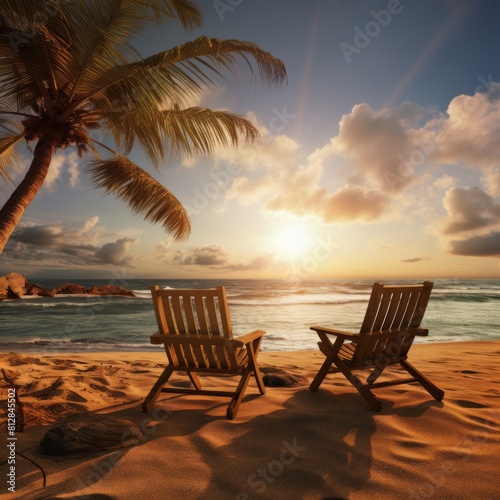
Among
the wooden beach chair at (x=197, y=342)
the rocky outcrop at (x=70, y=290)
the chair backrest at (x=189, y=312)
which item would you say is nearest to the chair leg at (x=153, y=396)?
the wooden beach chair at (x=197, y=342)

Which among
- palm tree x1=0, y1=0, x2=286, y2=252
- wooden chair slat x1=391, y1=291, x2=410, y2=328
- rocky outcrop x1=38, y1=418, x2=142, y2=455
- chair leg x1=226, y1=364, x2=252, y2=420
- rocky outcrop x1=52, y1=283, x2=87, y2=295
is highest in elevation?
palm tree x1=0, y1=0, x2=286, y2=252

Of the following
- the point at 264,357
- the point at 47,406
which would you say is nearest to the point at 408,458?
the point at 47,406

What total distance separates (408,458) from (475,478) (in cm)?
39

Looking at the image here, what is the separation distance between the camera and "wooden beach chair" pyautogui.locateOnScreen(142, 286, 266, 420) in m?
3.35

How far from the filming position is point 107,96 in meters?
5.62

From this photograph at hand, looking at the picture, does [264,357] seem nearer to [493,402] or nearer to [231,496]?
[493,402]

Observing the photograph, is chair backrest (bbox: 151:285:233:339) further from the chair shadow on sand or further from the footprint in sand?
the footprint in sand

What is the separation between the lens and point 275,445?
2.66 meters

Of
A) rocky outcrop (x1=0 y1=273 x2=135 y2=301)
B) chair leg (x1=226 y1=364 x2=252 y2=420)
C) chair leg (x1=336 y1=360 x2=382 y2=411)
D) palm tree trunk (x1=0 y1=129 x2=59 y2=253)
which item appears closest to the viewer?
chair leg (x1=226 y1=364 x2=252 y2=420)

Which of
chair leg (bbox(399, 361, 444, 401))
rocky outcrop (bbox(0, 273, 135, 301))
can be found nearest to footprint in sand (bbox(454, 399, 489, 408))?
chair leg (bbox(399, 361, 444, 401))

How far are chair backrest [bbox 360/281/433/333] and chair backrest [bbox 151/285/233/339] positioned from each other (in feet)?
4.56

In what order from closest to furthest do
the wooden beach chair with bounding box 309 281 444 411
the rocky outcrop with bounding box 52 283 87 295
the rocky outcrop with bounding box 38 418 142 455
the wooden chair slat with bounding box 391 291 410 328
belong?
the rocky outcrop with bounding box 38 418 142 455 < the wooden beach chair with bounding box 309 281 444 411 < the wooden chair slat with bounding box 391 291 410 328 < the rocky outcrop with bounding box 52 283 87 295

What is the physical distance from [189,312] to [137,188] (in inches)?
184

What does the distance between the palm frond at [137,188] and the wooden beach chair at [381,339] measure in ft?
15.5
